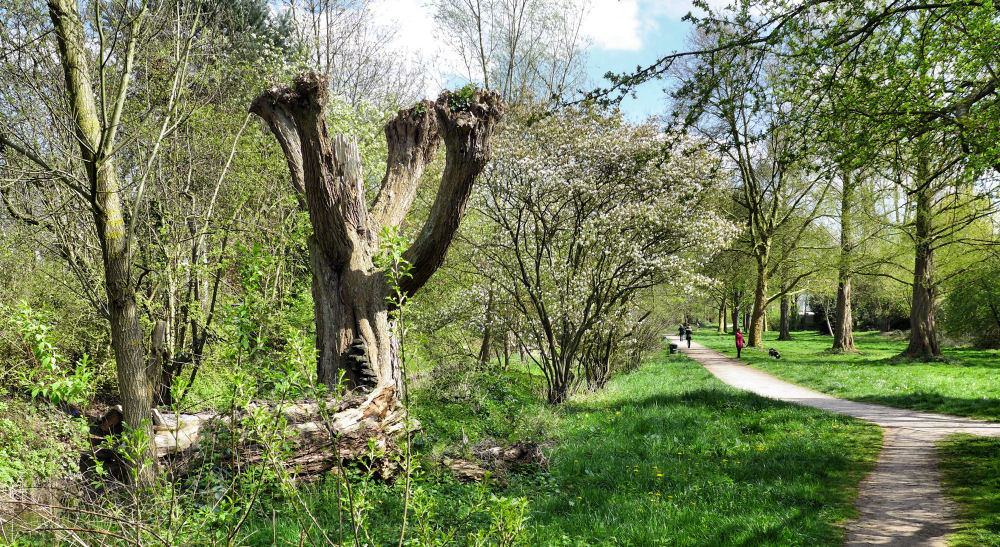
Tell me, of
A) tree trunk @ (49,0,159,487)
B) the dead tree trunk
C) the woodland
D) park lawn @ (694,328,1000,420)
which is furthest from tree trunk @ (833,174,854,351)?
tree trunk @ (49,0,159,487)

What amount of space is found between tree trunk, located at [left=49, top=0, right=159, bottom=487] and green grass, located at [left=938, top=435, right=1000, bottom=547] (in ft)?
23.7

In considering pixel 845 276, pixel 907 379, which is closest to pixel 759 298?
pixel 845 276

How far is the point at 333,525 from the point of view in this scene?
16.0 feet

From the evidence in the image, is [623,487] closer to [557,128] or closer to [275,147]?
[557,128]

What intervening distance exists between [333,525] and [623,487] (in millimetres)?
3256

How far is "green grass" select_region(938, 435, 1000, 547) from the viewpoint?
4836 mm

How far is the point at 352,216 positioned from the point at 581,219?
6.10 metres

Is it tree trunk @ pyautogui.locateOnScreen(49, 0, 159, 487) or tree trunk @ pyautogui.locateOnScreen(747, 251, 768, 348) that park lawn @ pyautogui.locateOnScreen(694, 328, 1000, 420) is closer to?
tree trunk @ pyautogui.locateOnScreen(747, 251, 768, 348)

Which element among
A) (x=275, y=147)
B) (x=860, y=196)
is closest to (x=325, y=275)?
(x=275, y=147)

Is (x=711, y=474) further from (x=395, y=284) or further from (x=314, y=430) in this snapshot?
(x=395, y=284)

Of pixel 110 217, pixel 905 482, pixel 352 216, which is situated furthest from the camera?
pixel 352 216

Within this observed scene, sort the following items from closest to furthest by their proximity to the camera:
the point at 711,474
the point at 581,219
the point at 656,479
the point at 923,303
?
the point at 656,479 → the point at 711,474 → the point at 581,219 → the point at 923,303

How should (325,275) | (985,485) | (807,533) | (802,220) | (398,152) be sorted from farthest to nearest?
(802,220) → (398,152) → (325,275) → (985,485) → (807,533)

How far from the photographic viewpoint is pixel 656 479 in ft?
21.4
